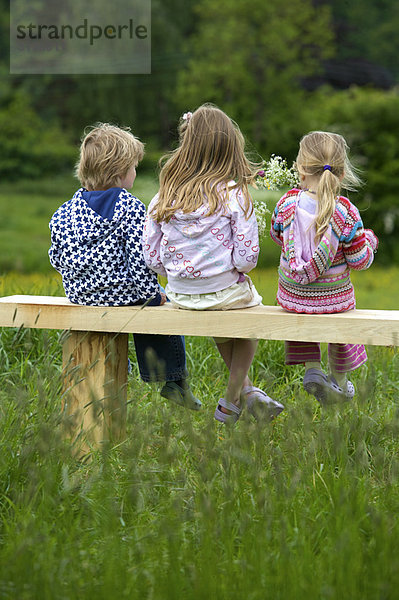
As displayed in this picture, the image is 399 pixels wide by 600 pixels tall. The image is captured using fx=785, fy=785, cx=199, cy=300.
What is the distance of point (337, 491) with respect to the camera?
81.7 inches

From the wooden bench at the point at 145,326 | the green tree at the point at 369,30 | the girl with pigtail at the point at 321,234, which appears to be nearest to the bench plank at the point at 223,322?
the wooden bench at the point at 145,326

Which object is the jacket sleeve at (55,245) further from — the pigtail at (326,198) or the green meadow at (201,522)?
the pigtail at (326,198)

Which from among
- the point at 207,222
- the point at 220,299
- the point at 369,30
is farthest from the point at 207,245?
the point at 369,30

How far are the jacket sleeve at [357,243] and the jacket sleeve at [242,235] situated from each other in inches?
14.0

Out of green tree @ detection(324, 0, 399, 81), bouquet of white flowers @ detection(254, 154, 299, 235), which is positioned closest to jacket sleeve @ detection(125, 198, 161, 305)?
bouquet of white flowers @ detection(254, 154, 299, 235)

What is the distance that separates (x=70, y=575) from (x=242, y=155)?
189 cm

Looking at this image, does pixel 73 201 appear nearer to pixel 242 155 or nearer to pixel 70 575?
pixel 242 155

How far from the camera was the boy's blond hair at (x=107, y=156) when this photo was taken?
10.6 feet

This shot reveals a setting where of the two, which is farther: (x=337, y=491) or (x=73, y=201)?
(x=73, y=201)

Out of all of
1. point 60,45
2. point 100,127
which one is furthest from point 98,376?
point 60,45

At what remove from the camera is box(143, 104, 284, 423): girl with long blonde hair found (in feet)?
9.98

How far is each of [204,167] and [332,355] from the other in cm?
96

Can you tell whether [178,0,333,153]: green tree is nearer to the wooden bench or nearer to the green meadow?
the wooden bench

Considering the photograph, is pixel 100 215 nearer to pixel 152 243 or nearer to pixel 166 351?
pixel 152 243
